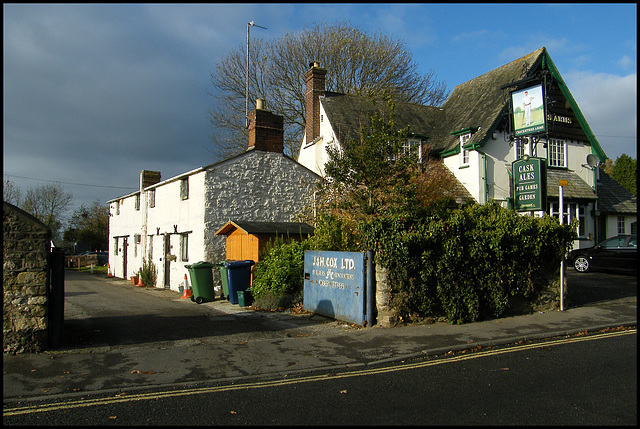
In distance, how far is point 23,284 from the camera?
803cm

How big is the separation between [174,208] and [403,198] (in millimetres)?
11004

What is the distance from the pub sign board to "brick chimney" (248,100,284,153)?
23.8 ft

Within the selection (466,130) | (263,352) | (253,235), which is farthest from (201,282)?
(466,130)

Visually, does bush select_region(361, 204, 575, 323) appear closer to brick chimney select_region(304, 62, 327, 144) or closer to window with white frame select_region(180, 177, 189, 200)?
window with white frame select_region(180, 177, 189, 200)

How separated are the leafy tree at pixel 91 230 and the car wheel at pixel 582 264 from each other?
5234cm

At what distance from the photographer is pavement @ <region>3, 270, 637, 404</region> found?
21.8ft

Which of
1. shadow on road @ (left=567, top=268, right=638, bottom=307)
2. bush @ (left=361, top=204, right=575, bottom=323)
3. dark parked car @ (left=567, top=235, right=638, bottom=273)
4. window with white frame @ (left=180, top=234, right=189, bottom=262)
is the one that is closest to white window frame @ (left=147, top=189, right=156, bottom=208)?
window with white frame @ (left=180, top=234, right=189, bottom=262)

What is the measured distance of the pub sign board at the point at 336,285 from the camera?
10281 millimetres

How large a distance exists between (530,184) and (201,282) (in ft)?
33.5

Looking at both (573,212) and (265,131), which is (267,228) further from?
(573,212)

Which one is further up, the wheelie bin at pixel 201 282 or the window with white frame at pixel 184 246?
the window with white frame at pixel 184 246

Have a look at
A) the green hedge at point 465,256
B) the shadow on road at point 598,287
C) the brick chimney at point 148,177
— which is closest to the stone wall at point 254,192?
the green hedge at point 465,256

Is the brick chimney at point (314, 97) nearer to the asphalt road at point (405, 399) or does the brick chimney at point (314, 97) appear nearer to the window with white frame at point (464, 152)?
the window with white frame at point (464, 152)

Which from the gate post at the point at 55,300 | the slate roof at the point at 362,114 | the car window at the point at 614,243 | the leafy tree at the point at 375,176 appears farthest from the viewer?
the slate roof at the point at 362,114
